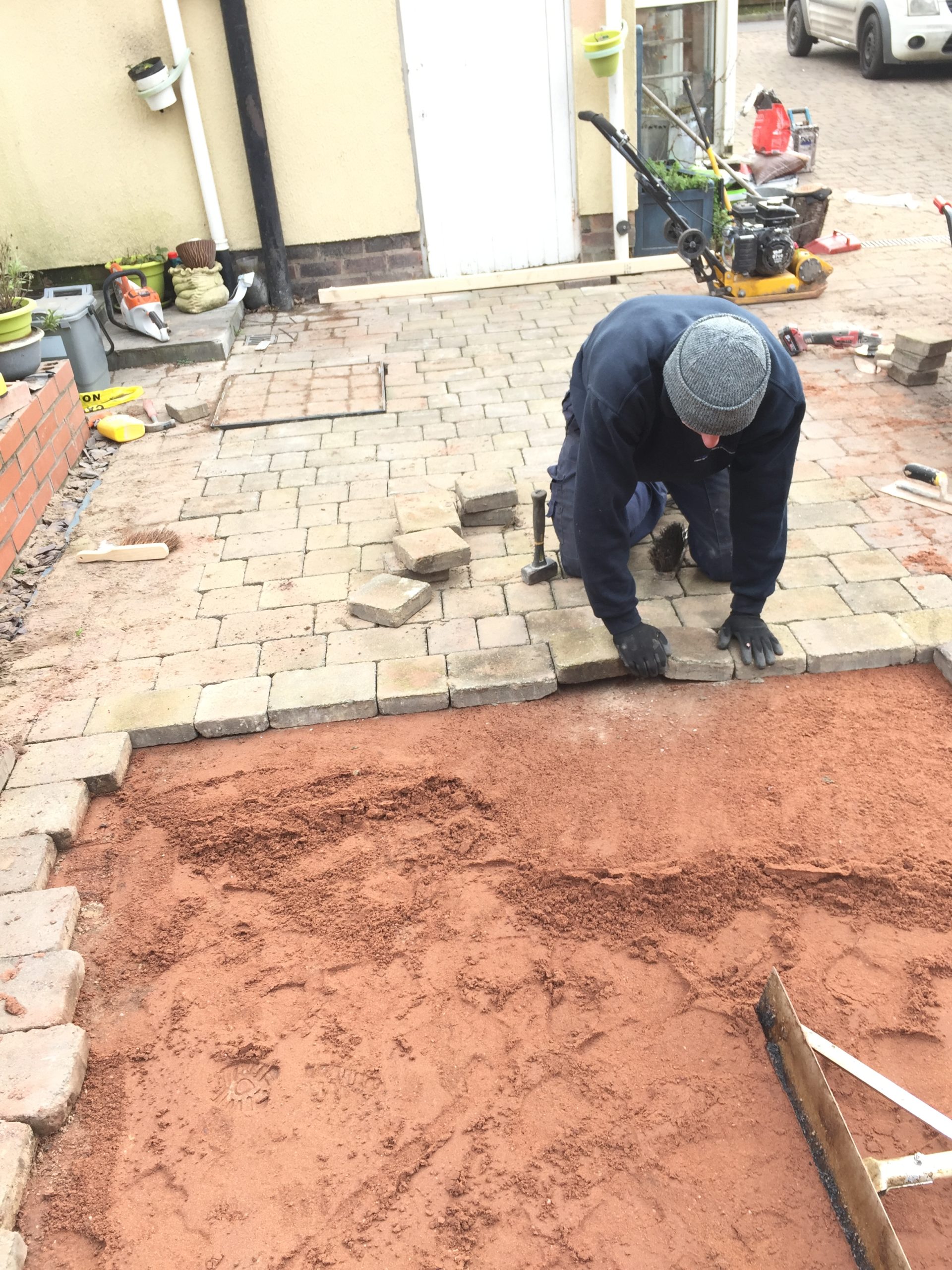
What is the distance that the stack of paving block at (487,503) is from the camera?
483cm

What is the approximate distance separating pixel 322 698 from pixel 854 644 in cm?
213

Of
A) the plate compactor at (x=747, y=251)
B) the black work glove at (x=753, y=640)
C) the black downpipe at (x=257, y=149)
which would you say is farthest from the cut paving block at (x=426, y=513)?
the black downpipe at (x=257, y=149)

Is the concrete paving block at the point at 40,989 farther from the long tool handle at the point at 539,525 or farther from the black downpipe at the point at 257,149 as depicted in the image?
the black downpipe at the point at 257,149

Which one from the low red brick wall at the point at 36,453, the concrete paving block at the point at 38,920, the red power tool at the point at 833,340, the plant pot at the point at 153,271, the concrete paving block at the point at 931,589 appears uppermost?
the plant pot at the point at 153,271

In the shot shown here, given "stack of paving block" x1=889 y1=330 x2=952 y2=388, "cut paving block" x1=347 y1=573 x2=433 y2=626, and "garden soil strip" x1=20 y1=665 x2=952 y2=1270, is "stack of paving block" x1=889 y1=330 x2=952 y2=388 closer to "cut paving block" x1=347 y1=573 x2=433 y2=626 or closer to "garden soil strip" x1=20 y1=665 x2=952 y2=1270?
"garden soil strip" x1=20 y1=665 x2=952 y2=1270

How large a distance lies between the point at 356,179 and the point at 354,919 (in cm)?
684

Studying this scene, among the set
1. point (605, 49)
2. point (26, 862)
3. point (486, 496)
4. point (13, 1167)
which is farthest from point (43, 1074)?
point (605, 49)

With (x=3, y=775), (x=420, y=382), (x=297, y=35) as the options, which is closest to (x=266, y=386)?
(x=420, y=382)

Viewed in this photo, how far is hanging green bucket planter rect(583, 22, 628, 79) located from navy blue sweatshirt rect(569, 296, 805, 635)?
16.1 ft

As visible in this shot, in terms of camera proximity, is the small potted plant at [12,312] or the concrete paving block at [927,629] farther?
the small potted plant at [12,312]

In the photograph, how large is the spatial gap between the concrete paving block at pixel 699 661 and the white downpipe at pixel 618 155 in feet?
17.9

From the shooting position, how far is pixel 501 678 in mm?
3922

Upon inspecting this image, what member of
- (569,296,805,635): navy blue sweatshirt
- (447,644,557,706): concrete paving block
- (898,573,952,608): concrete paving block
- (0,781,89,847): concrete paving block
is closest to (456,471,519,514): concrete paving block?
(569,296,805,635): navy blue sweatshirt

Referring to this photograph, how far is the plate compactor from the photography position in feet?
22.9
